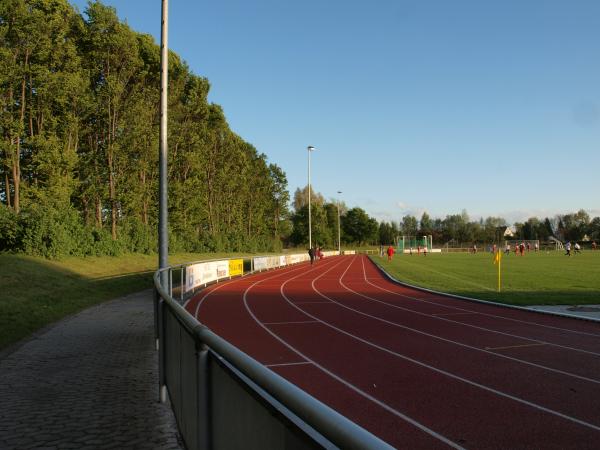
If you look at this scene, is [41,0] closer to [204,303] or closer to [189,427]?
[204,303]

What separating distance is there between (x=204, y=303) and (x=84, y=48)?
25249 millimetres

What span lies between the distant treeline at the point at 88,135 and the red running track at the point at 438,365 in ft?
53.2

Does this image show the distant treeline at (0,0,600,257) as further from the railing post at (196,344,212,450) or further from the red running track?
the railing post at (196,344,212,450)

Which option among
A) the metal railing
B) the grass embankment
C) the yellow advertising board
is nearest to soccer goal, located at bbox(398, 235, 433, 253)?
the yellow advertising board

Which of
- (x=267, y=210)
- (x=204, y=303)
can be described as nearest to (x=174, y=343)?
(x=204, y=303)

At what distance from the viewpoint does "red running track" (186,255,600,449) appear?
5.23m

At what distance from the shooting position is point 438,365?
7.97 meters

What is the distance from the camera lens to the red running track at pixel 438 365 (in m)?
5.23

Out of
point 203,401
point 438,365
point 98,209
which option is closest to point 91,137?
point 98,209

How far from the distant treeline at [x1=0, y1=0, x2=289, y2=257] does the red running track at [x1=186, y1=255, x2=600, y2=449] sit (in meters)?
16.2

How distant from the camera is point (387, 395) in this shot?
6.38 metres

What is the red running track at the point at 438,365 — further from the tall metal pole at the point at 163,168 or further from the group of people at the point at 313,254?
the group of people at the point at 313,254

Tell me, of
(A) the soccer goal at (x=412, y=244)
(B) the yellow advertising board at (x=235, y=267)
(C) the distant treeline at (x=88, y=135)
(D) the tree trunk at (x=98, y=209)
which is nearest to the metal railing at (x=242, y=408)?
(B) the yellow advertising board at (x=235, y=267)

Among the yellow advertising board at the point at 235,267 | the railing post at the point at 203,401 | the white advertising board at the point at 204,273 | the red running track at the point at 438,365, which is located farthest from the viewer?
the yellow advertising board at the point at 235,267
